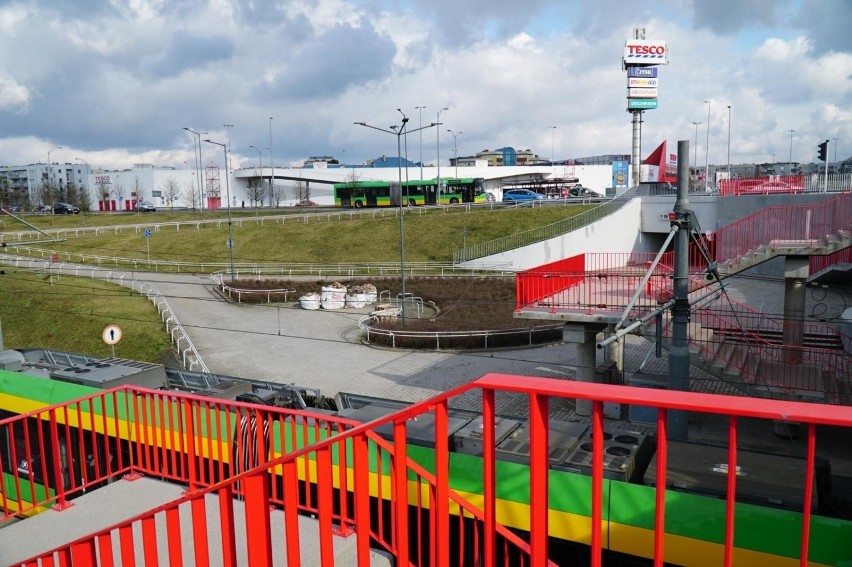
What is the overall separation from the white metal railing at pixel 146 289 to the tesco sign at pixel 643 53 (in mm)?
46576

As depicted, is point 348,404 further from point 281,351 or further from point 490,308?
point 490,308

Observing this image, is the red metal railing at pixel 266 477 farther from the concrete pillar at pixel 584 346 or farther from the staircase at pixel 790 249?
the staircase at pixel 790 249

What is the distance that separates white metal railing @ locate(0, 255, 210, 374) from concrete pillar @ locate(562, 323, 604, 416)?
9487 mm

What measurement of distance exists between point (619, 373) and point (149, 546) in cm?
1633

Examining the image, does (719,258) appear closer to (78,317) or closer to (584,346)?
(584,346)

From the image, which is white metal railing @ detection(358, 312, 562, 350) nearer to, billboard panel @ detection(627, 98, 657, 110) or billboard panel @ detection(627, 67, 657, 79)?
billboard panel @ detection(627, 98, 657, 110)

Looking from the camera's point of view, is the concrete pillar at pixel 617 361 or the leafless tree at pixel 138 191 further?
the leafless tree at pixel 138 191

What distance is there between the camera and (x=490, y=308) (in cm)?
3080

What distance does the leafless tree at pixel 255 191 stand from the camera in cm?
8897

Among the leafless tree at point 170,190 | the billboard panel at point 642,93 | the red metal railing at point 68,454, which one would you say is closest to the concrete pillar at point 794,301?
the red metal railing at point 68,454

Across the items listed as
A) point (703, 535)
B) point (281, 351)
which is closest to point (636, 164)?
point (281, 351)

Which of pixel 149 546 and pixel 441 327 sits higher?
pixel 149 546

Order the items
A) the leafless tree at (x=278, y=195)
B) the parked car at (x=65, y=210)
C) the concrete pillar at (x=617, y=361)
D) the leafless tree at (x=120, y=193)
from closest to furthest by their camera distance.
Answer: the concrete pillar at (x=617, y=361), the parked car at (x=65, y=210), the leafless tree at (x=278, y=195), the leafless tree at (x=120, y=193)

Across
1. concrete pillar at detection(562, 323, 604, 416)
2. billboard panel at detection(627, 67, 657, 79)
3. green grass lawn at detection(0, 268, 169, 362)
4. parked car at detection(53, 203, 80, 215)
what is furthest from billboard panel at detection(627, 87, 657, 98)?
parked car at detection(53, 203, 80, 215)
